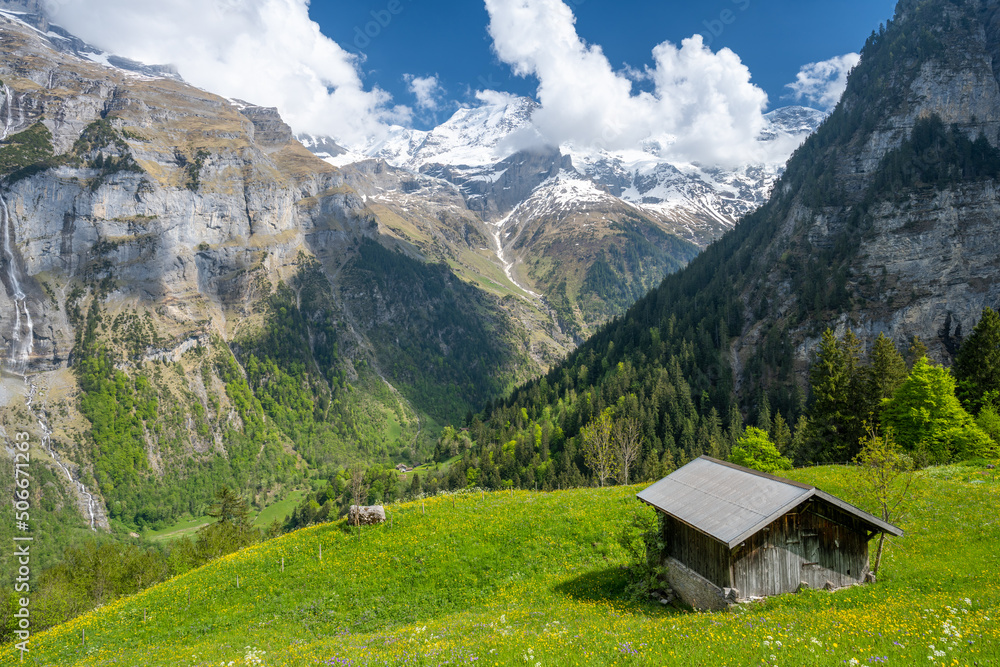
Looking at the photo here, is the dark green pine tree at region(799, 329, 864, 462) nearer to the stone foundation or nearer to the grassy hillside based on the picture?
the grassy hillside

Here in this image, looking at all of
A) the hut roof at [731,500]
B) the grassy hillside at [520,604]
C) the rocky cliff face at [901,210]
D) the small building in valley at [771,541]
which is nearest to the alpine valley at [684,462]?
the grassy hillside at [520,604]

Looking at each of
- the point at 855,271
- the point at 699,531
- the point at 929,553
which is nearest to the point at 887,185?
the point at 855,271

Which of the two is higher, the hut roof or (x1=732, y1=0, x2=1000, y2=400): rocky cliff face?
(x1=732, y1=0, x2=1000, y2=400): rocky cliff face

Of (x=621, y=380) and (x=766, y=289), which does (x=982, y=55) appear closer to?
(x=766, y=289)

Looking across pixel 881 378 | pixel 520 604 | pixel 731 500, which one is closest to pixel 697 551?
pixel 731 500

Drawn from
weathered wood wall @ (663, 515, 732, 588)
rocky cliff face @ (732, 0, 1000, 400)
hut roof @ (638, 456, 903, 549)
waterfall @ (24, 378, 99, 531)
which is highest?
rocky cliff face @ (732, 0, 1000, 400)

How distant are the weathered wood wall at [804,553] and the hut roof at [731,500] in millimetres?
781

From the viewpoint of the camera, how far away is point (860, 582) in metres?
20.5

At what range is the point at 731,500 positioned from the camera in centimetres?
2144

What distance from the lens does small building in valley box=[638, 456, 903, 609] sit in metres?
19.6

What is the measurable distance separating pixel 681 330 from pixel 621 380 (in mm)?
31579

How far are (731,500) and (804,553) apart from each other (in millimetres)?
3501

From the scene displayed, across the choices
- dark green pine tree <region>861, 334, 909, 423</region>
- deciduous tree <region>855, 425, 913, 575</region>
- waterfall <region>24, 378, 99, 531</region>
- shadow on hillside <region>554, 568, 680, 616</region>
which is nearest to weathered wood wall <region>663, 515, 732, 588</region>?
shadow on hillside <region>554, 568, 680, 616</region>

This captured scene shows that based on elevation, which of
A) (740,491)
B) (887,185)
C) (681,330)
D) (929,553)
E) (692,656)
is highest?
(887,185)
